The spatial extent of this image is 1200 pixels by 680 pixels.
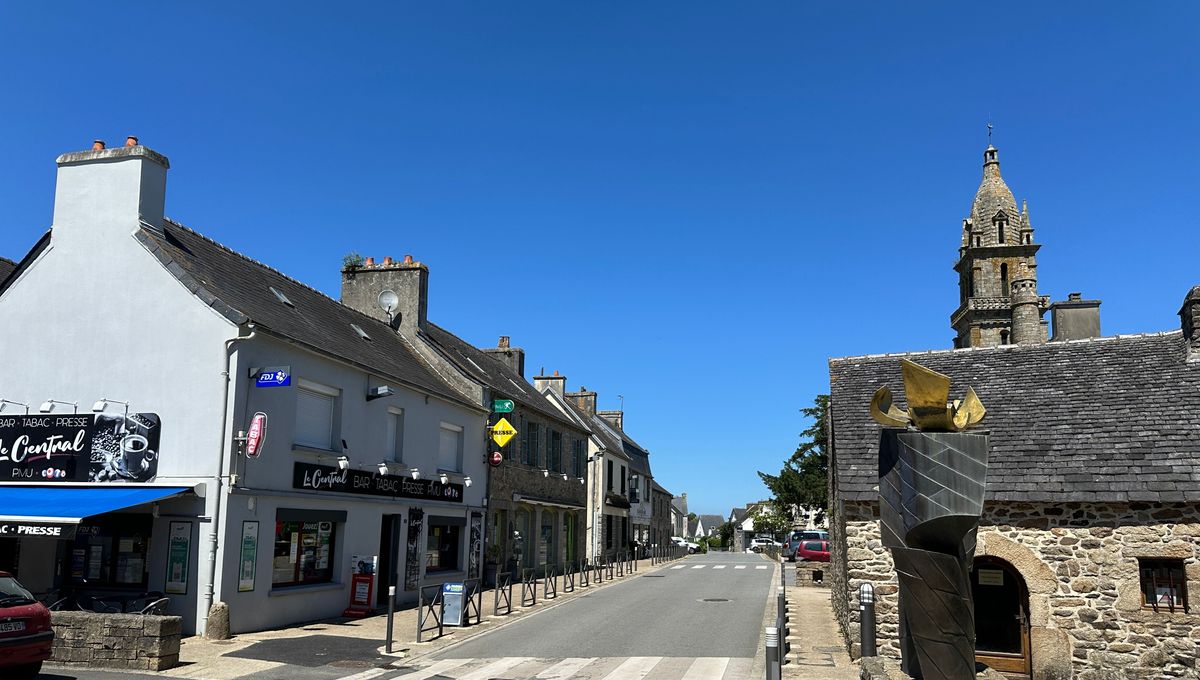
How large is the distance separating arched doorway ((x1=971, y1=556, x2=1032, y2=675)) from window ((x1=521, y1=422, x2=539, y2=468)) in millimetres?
16230

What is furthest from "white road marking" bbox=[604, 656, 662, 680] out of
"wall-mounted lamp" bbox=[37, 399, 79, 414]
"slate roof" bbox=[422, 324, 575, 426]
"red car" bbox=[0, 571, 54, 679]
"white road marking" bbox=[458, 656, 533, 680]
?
"slate roof" bbox=[422, 324, 575, 426]

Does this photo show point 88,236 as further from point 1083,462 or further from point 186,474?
point 1083,462

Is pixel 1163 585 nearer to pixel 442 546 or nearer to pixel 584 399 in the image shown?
pixel 442 546

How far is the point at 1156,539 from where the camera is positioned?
13.0m

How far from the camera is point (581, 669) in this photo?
12398 mm

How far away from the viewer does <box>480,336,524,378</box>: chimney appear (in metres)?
35.6

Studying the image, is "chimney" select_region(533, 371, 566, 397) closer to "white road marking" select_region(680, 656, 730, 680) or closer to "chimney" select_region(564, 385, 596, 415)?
"chimney" select_region(564, 385, 596, 415)

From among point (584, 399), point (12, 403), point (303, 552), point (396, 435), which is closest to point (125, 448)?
point (12, 403)

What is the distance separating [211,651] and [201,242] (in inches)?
348

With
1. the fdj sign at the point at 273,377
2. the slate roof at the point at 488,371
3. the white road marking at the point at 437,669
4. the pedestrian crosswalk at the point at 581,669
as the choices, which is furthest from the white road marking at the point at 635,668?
the slate roof at the point at 488,371

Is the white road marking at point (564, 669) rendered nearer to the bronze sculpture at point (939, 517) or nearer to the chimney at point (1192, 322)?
the bronze sculpture at point (939, 517)

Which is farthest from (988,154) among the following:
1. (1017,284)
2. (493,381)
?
(493,381)

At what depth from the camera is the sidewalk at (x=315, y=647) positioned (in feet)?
39.5

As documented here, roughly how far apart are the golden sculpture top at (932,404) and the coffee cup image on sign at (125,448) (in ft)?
40.1
